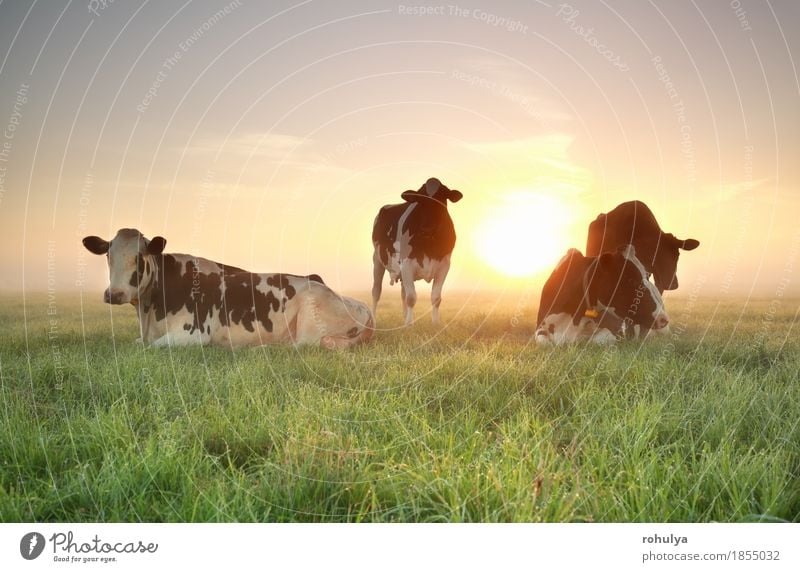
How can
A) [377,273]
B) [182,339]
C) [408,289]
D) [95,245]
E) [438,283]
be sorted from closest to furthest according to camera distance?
[95,245] → [182,339] → [408,289] → [438,283] → [377,273]

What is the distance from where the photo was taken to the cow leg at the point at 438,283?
8.95 m

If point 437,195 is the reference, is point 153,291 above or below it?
below

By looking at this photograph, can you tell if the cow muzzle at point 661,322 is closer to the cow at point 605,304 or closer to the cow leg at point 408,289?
the cow at point 605,304

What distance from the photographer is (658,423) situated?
361 cm

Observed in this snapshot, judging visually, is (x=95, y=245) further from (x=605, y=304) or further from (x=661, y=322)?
(x=661, y=322)

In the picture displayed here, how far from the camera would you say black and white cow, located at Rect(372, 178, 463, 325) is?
356 inches

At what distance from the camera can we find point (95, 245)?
6656mm

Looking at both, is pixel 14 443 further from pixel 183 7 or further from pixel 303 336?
pixel 303 336

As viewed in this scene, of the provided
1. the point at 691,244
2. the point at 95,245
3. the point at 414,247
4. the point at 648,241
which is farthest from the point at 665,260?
the point at 95,245

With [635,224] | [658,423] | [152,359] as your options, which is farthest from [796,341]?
[152,359]

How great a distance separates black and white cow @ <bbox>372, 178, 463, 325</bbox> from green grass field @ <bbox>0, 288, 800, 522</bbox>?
131 inches

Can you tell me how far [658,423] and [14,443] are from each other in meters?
3.39

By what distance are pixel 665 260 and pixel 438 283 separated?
3032 mm
